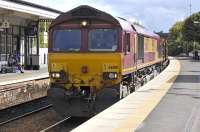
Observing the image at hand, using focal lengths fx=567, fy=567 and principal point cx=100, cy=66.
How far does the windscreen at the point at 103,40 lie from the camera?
17.2m

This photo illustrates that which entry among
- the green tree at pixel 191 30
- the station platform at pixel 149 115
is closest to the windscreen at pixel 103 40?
the station platform at pixel 149 115

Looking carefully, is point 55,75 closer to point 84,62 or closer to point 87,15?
point 84,62

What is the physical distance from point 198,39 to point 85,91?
96.7 m

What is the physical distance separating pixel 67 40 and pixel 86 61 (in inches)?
37.8

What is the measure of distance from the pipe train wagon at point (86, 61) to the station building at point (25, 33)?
1751cm

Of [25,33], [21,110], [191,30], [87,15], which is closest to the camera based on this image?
[87,15]

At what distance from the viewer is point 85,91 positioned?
56.4 feet

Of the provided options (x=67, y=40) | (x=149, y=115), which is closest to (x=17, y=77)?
(x=67, y=40)

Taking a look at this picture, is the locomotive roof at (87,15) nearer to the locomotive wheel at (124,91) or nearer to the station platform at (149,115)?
the locomotive wheel at (124,91)

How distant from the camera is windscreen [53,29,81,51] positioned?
17.3 metres

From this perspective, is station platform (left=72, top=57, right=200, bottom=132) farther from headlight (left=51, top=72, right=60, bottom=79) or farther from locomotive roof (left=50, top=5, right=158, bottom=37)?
locomotive roof (left=50, top=5, right=158, bottom=37)

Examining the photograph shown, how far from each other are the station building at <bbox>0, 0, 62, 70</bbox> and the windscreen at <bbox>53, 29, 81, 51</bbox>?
17.3 meters

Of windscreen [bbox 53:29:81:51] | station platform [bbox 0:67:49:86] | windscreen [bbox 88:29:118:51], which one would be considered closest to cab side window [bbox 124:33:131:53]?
windscreen [bbox 88:29:118:51]

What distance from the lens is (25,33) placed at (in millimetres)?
42094
